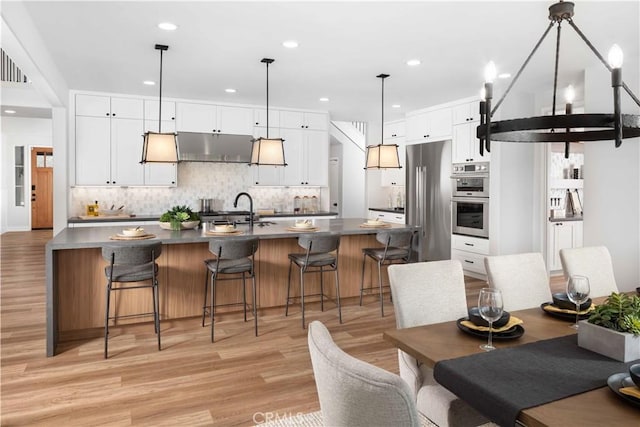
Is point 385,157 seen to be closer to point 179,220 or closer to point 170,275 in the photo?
point 179,220

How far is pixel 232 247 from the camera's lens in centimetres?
380

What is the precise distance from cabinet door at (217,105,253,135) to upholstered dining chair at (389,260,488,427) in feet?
17.0

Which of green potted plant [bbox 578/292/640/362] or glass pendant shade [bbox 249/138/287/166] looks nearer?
green potted plant [bbox 578/292/640/362]

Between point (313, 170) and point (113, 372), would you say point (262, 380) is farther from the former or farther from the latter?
point (313, 170)

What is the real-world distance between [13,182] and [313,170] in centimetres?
884

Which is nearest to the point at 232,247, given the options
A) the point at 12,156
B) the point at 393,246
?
the point at 393,246

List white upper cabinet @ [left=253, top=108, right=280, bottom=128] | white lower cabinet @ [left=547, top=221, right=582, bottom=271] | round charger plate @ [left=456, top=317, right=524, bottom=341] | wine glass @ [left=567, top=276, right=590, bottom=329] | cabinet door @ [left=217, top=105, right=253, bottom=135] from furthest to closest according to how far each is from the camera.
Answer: white upper cabinet @ [left=253, top=108, right=280, bottom=128], cabinet door @ [left=217, top=105, right=253, bottom=135], white lower cabinet @ [left=547, top=221, right=582, bottom=271], wine glass @ [left=567, top=276, right=590, bottom=329], round charger plate @ [left=456, top=317, right=524, bottom=341]

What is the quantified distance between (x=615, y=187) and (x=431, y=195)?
8.34 ft

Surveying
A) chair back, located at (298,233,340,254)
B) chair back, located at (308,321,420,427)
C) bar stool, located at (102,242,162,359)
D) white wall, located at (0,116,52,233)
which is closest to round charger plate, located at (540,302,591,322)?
chair back, located at (308,321,420,427)

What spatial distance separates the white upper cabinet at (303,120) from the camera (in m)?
7.28

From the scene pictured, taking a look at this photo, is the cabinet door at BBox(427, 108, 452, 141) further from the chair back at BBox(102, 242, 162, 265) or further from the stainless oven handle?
the chair back at BBox(102, 242, 162, 265)

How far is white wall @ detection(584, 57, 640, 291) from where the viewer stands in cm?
450

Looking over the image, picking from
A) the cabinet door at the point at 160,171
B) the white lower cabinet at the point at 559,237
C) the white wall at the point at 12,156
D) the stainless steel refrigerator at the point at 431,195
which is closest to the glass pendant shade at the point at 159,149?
the cabinet door at the point at 160,171

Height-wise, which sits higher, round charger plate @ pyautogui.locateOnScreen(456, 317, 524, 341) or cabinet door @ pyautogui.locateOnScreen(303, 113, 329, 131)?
cabinet door @ pyautogui.locateOnScreen(303, 113, 329, 131)
